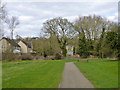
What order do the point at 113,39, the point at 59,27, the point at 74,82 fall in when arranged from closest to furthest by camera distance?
the point at 74,82 < the point at 113,39 < the point at 59,27

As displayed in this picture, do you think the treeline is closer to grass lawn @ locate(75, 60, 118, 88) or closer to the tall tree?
the tall tree

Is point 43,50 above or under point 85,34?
under

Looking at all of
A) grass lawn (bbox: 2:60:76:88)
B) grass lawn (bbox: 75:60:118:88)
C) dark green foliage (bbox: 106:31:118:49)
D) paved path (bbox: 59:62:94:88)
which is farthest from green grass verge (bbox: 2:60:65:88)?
dark green foliage (bbox: 106:31:118:49)

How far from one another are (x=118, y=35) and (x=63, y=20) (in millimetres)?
22301

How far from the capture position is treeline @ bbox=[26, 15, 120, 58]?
5253 cm

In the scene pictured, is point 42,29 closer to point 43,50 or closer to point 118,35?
point 43,50

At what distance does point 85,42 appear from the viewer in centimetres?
5541

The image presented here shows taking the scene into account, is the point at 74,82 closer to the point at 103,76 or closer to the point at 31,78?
the point at 103,76

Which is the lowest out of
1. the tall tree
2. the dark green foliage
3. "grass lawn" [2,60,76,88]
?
"grass lawn" [2,60,76,88]

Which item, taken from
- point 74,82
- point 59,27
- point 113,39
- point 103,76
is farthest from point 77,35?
point 74,82

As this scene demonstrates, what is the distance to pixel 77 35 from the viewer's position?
55.1 meters

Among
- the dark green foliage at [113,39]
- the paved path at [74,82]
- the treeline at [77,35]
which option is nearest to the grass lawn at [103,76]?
the paved path at [74,82]

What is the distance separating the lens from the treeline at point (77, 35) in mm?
52531

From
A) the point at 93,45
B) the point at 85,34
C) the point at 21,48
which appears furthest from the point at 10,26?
the point at 21,48
